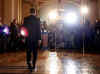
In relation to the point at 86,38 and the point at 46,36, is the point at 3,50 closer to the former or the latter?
the point at 46,36

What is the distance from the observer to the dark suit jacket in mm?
4867

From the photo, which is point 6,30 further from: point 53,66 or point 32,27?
point 32,27

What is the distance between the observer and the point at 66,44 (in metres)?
10.9

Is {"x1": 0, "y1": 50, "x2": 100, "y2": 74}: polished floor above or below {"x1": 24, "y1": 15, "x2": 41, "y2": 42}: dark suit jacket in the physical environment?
below

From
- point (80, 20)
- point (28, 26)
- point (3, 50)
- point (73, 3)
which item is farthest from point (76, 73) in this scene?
point (73, 3)

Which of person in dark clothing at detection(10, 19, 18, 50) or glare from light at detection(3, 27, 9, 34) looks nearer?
glare from light at detection(3, 27, 9, 34)

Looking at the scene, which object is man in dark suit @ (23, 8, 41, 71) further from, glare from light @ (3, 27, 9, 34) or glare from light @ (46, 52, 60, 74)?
glare from light @ (3, 27, 9, 34)

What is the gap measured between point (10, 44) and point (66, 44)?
118 inches

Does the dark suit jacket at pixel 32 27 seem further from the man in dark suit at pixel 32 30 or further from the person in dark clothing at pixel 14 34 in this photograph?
the person in dark clothing at pixel 14 34

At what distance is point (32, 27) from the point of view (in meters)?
4.88

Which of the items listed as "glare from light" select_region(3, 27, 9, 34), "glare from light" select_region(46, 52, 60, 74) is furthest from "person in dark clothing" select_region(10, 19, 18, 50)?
"glare from light" select_region(46, 52, 60, 74)

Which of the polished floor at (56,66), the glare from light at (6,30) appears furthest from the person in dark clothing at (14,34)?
the polished floor at (56,66)

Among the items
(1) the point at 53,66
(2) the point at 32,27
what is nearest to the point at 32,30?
(2) the point at 32,27

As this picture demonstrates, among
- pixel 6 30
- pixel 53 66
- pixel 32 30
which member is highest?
pixel 32 30
